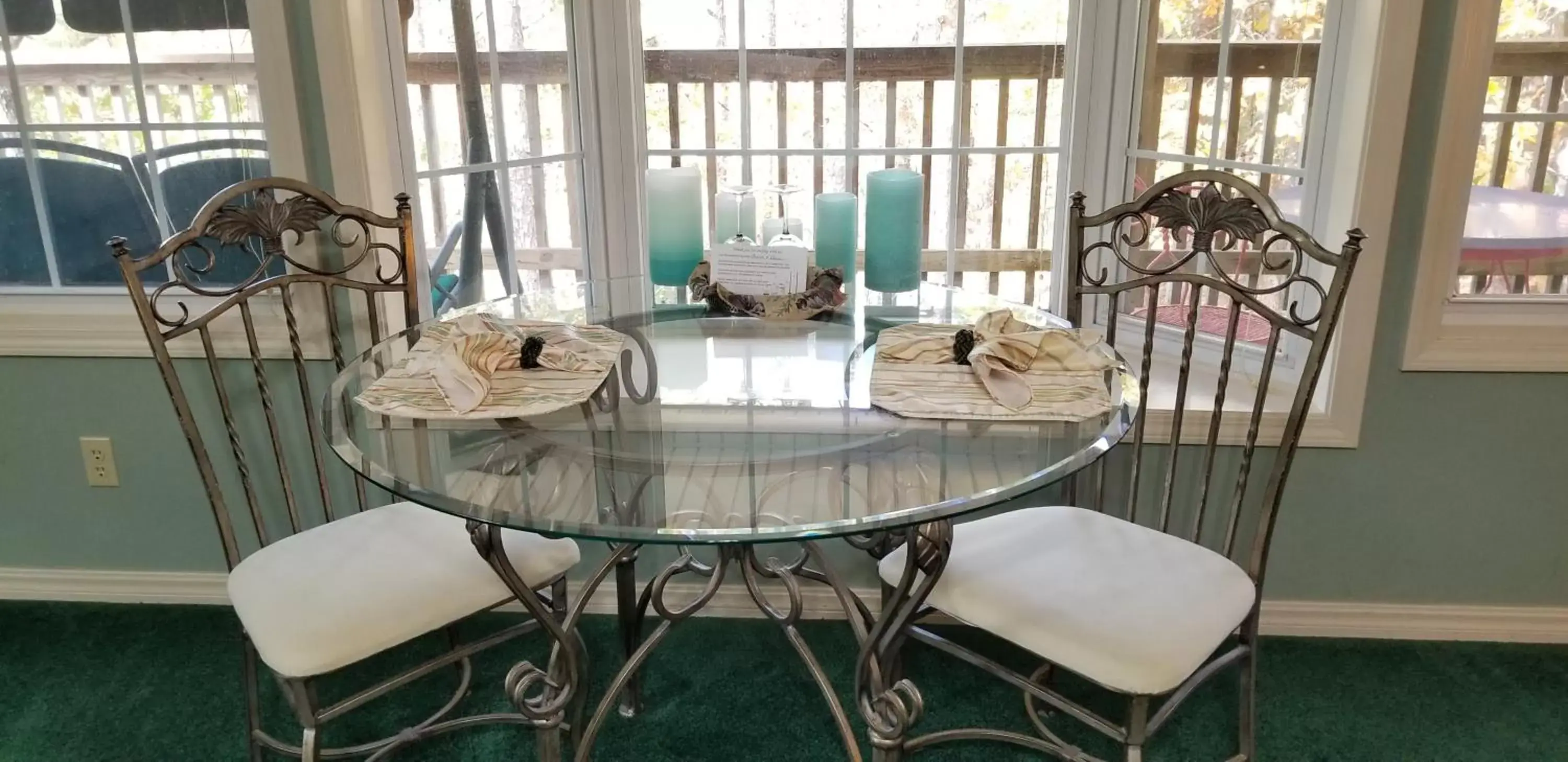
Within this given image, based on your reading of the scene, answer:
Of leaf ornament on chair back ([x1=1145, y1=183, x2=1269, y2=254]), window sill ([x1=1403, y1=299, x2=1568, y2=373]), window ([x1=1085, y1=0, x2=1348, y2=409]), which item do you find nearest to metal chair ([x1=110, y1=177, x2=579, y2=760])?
leaf ornament on chair back ([x1=1145, y1=183, x2=1269, y2=254])

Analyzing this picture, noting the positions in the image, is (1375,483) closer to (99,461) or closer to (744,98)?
(744,98)

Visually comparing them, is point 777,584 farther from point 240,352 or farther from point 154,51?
point 154,51

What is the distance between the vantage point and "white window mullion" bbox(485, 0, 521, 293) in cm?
A: 216

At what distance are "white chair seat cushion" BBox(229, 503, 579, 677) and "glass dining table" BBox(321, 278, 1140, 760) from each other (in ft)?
0.46

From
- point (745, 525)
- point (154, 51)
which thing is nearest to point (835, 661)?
point (745, 525)

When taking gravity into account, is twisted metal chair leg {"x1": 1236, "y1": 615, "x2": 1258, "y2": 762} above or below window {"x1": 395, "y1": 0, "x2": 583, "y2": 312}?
below

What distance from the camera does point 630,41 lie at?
2.24 meters

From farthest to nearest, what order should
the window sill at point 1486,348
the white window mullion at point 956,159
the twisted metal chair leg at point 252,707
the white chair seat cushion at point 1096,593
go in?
the white window mullion at point 956,159 < the window sill at point 1486,348 < the twisted metal chair leg at point 252,707 < the white chair seat cushion at point 1096,593

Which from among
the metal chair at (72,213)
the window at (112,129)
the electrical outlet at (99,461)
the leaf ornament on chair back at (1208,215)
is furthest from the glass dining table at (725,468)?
the electrical outlet at (99,461)

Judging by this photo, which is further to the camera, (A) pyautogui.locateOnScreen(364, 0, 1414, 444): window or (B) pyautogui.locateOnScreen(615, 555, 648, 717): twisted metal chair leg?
(A) pyautogui.locateOnScreen(364, 0, 1414, 444): window

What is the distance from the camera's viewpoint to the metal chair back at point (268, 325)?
1.69 metres

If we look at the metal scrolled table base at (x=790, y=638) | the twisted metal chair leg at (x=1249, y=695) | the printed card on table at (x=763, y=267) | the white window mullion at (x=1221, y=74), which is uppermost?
the white window mullion at (x=1221, y=74)

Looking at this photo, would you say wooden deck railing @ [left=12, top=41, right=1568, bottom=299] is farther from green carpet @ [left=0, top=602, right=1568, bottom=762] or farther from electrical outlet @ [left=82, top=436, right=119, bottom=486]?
green carpet @ [left=0, top=602, right=1568, bottom=762]

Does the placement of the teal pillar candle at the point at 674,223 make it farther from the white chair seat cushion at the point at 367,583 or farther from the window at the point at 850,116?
the white chair seat cushion at the point at 367,583
